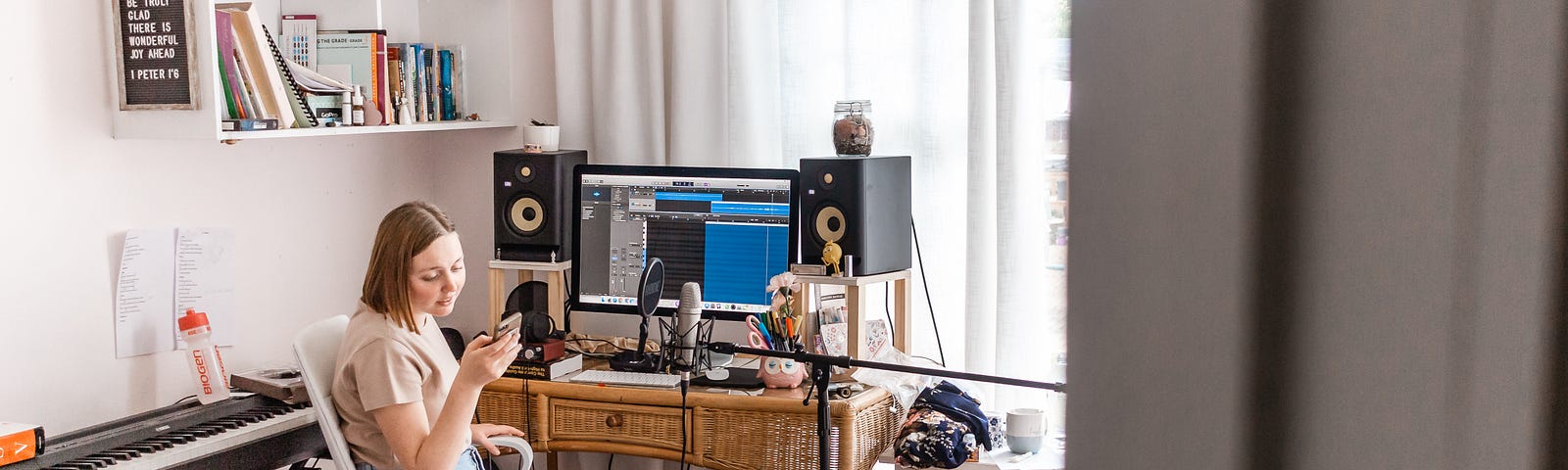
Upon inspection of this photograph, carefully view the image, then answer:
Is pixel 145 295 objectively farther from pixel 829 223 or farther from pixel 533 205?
pixel 829 223

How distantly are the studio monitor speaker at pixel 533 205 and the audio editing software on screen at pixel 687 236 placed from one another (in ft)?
0.20

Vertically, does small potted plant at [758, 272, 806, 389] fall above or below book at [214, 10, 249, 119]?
below

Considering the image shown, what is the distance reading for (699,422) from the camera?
2.42 metres

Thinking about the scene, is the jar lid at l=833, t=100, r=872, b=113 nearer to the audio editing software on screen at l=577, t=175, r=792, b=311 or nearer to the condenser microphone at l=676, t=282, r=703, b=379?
the audio editing software on screen at l=577, t=175, r=792, b=311

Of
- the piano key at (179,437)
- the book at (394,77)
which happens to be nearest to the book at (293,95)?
the book at (394,77)

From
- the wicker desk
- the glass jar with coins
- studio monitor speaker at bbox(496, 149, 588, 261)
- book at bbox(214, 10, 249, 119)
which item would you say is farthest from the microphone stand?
book at bbox(214, 10, 249, 119)

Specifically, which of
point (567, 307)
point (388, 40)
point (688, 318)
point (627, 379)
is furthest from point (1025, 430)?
point (388, 40)

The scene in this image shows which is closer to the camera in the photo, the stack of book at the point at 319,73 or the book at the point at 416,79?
the stack of book at the point at 319,73

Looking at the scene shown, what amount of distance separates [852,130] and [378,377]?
1.22 meters

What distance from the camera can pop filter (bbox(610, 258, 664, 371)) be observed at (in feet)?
7.14

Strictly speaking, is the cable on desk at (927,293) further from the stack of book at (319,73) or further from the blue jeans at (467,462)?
the stack of book at (319,73)

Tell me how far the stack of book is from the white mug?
164 centimetres

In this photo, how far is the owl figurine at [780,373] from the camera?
246 cm

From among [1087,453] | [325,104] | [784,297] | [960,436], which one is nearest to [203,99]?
[325,104]
